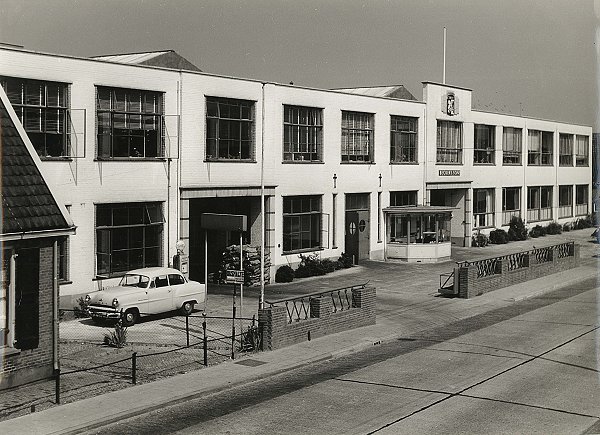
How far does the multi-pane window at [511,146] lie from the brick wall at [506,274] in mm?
15658

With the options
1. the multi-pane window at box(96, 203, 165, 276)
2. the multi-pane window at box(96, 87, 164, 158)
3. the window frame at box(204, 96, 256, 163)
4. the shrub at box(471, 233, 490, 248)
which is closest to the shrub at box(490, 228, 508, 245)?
the shrub at box(471, 233, 490, 248)

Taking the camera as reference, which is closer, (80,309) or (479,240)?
(80,309)

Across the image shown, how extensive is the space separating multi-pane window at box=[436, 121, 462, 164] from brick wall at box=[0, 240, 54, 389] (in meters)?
34.7

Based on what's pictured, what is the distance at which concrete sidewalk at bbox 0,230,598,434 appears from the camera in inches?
588

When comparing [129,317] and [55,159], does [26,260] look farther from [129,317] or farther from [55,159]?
[55,159]

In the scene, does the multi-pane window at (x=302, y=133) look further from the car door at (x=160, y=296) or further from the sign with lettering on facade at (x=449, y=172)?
the car door at (x=160, y=296)

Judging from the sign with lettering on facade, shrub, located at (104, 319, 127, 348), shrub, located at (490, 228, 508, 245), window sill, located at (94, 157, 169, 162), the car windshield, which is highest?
the sign with lettering on facade

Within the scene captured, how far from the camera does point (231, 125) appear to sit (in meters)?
34.2

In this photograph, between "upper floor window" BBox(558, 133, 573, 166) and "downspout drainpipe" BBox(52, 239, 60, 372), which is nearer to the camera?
"downspout drainpipe" BBox(52, 239, 60, 372)

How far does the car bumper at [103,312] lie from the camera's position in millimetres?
24516

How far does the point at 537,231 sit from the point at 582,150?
1501cm

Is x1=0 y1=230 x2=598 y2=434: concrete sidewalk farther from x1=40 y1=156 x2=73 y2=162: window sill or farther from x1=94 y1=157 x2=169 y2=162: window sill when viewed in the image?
x1=40 y1=156 x2=73 y2=162: window sill

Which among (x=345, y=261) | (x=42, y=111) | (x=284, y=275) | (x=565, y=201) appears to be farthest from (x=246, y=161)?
→ (x=565, y=201)

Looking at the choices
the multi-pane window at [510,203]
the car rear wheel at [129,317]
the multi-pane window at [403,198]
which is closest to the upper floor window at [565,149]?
the multi-pane window at [510,203]
